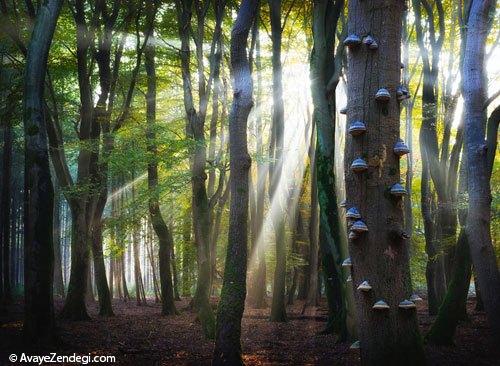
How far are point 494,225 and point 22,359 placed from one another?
47.8 feet

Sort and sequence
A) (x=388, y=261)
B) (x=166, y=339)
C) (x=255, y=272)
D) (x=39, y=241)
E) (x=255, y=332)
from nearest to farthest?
1. (x=388, y=261)
2. (x=39, y=241)
3. (x=166, y=339)
4. (x=255, y=332)
5. (x=255, y=272)

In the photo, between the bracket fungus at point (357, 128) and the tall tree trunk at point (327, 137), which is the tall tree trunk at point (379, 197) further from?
the tall tree trunk at point (327, 137)

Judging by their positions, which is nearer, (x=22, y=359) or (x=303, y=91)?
(x=22, y=359)

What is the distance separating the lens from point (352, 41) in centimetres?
425

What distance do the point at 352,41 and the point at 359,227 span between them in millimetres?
1659

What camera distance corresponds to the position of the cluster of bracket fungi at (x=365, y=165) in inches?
157

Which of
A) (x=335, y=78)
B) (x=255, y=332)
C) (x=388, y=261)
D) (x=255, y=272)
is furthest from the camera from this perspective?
(x=255, y=272)

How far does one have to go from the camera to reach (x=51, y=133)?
14078 mm

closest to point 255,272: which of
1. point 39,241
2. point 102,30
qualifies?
point 102,30

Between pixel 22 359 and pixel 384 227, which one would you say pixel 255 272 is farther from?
pixel 384 227

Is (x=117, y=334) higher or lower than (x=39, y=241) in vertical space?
lower

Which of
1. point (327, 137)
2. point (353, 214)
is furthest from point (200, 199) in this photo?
point (353, 214)

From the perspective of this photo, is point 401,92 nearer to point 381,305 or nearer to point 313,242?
point 381,305

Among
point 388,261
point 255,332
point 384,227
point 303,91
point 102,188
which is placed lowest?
point 255,332
